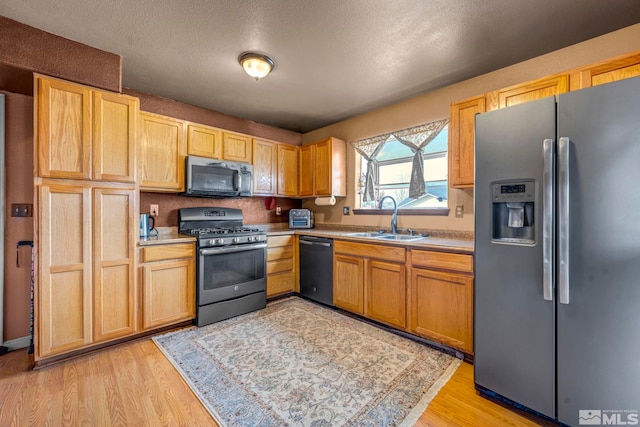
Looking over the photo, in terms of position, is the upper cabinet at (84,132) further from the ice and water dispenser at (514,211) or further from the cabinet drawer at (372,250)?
the ice and water dispenser at (514,211)

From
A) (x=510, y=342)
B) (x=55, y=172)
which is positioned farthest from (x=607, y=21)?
(x=55, y=172)

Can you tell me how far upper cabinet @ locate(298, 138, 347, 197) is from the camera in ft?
12.5

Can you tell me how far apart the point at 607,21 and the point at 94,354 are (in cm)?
460

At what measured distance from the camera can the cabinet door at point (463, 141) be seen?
94.0 inches

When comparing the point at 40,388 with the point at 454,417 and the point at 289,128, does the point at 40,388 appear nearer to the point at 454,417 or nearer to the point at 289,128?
the point at 454,417

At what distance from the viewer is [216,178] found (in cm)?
325

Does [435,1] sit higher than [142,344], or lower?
higher

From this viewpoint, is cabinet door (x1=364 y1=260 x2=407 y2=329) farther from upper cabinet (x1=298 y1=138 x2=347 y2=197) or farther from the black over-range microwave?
the black over-range microwave

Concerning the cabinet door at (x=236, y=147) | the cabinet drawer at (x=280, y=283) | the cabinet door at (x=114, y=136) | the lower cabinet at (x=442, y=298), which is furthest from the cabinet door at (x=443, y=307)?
the cabinet door at (x=114, y=136)

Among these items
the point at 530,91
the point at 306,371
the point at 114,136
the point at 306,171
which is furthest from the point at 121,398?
the point at 530,91

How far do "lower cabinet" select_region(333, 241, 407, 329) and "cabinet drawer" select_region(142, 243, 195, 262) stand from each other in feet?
5.14

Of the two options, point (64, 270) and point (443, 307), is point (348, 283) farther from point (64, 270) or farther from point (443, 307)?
point (64, 270)

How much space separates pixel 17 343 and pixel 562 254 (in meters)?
4.02

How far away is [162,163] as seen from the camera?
292 cm
